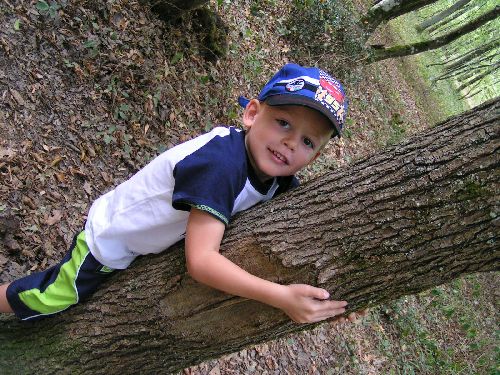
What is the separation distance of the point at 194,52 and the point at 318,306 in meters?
4.29

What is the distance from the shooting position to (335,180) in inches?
81.3

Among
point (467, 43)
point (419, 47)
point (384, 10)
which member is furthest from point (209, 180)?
point (467, 43)

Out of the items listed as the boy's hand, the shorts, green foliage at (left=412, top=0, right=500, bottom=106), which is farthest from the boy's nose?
green foliage at (left=412, top=0, right=500, bottom=106)

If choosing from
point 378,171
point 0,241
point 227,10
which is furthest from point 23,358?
point 227,10

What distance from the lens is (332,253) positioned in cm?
193

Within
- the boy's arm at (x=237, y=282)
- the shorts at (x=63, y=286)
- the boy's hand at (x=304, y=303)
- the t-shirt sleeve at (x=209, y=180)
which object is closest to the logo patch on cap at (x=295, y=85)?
the t-shirt sleeve at (x=209, y=180)

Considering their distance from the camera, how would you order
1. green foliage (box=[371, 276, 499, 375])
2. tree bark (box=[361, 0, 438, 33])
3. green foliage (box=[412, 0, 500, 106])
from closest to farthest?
1. green foliage (box=[371, 276, 499, 375])
2. tree bark (box=[361, 0, 438, 33])
3. green foliage (box=[412, 0, 500, 106])

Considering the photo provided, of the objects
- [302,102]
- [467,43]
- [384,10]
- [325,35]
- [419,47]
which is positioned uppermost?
[302,102]

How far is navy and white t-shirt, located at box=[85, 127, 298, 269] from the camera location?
1942mm

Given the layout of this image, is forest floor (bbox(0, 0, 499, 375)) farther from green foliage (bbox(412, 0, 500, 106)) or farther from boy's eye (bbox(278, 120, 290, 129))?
green foliage (bbox(412, 0, 500, 106))

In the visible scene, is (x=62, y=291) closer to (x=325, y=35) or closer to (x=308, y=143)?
(x=308, y=143)

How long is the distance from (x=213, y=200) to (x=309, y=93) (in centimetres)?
64

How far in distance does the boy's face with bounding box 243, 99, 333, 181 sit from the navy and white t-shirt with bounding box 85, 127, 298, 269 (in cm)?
8

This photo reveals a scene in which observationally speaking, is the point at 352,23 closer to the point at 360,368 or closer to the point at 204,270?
the point at 360,368
